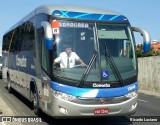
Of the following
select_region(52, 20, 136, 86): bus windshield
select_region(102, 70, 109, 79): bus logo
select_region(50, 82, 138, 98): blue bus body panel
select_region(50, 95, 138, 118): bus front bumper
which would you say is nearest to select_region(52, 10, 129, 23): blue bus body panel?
select_region(52, 20, 136, 86): bus windshield

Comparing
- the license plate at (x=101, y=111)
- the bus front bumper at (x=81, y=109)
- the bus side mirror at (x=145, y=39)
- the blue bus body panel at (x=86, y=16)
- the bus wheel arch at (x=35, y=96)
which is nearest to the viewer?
the bus front bumper at (x=81, y=109)

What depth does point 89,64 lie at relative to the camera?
350 inches

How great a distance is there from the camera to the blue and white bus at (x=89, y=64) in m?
8.70

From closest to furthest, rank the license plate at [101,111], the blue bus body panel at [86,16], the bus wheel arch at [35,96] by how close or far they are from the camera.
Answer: the license plate at [101,111] < the blue bus body panel at [86,16] < the bus wheel arch at [35,96]

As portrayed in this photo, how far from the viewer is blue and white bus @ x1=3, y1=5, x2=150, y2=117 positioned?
8.70 metres

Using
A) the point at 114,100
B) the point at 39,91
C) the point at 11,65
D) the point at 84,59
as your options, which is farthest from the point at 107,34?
the point at 11,65

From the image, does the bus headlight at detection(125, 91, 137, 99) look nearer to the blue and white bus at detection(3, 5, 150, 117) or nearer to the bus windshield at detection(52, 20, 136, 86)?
the blue and white bus at detection(3, 5, 150, 117)

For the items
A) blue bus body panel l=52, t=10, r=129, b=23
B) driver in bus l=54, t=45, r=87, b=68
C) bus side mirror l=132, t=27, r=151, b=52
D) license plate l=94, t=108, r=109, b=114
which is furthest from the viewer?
bus side mirror l=132, t=27, r=151, b=52

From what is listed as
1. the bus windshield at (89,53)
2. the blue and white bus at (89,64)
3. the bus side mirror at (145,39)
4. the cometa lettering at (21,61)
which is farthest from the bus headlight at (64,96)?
the cometa lettering at (21,61)

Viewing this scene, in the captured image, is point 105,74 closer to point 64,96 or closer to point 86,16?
point 64,96

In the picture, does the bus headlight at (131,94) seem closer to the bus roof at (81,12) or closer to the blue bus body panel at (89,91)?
the blue bus body panel at (89,91)

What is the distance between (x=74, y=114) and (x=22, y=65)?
5412 millimetres

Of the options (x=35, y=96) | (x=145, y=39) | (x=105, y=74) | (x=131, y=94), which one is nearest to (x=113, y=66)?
(x=105, y=74)

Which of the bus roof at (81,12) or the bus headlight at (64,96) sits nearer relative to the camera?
the bus headlight at (64,96)
